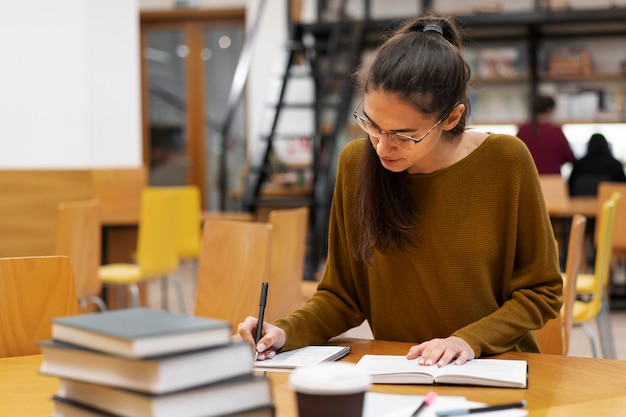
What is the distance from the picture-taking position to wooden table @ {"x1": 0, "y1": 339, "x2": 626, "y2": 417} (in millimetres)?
1249

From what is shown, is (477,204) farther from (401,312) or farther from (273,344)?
(273,344)

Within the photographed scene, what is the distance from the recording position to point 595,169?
22.3 ft

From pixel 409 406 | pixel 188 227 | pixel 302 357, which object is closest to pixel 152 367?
pixel 409 406

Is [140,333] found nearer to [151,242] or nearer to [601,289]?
[601,289]

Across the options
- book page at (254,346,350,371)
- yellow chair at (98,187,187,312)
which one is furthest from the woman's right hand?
yellow chair at (98,187,187,312)

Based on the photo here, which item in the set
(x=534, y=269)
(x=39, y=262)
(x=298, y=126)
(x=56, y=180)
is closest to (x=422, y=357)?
(x=534, y=269)

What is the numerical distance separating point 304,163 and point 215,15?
2142 mm

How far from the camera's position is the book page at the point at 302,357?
1488 millimetres

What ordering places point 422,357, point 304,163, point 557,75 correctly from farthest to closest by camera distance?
point 304,163, point 557,75, point 422,357

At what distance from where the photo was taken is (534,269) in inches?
69.2

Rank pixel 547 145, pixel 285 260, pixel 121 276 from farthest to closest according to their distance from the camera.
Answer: pixel 547 145 → pixel 121 276 → pixel 285 260

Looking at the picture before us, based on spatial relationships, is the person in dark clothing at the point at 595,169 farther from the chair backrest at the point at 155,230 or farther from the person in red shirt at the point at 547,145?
the chair backrest at the point at 155,230

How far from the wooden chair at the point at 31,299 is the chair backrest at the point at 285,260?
1241 mm

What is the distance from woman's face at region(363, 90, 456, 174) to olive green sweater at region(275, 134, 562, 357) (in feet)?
0.46
